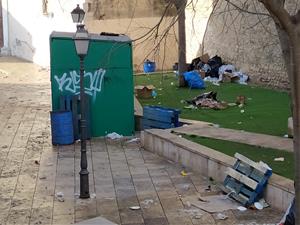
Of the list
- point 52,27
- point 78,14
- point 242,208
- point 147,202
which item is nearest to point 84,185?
point 147,202

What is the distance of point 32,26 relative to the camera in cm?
3186

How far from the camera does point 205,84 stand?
62.2 feet

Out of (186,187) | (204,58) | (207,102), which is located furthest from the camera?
(204,58)

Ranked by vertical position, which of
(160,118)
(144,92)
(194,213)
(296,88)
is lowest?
(194,213)

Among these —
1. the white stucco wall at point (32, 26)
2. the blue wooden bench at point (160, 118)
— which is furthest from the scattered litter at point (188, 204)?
the white stucco wall at point (32, 26)

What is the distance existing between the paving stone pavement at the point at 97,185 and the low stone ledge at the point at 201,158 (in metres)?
0.13

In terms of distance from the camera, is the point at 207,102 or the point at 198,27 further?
the point at 198,27

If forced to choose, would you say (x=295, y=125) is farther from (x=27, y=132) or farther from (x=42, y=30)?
(x=42, y=30)

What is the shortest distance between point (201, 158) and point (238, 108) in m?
5.40

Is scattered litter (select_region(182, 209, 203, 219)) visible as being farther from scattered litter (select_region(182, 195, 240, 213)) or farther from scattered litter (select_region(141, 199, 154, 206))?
scattered litter (select_region(141, 199, 154, 206))

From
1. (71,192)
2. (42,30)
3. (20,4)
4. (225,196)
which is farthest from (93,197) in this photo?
(20,4)

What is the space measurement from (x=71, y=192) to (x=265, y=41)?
37.2 ft

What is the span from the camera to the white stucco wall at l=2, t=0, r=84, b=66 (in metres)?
27.5

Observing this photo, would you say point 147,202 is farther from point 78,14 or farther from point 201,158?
point 78,14
